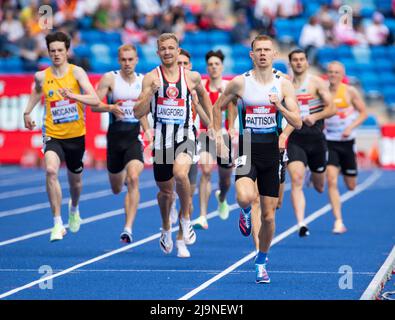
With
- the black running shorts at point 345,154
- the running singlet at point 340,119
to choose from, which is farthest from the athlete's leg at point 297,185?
the running singlet at point 340,119

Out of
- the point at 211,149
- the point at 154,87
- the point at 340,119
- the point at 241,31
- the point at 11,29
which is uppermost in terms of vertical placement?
the point at 11,29

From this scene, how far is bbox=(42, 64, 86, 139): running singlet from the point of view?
12172 millimetres

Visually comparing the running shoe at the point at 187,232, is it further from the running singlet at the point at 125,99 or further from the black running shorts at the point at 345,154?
the black running shorts at the point at 345,154

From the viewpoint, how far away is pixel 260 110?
9.78 meters

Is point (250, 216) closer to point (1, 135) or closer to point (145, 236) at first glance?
point (145, 236)

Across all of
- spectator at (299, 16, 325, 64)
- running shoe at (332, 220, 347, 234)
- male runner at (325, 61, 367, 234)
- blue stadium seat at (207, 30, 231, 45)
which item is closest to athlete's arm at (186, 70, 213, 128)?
running shoe at (332, 220, 347, 234)

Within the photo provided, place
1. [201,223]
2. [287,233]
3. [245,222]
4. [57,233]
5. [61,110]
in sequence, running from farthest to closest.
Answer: [201,223] < [287,233] < [61,110] < [57,233] < [245,222]

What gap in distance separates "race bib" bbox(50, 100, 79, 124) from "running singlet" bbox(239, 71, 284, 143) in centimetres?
298

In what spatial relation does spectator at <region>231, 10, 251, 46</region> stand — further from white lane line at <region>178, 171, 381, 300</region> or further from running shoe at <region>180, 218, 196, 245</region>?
running shoe at <region>180, 218, 196, 245</region>

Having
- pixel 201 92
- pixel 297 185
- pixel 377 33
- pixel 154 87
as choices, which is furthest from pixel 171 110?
pixel 377 33

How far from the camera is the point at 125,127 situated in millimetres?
12852

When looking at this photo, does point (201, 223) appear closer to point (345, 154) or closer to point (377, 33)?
point (345, 154)

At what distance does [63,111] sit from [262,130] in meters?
3.16
